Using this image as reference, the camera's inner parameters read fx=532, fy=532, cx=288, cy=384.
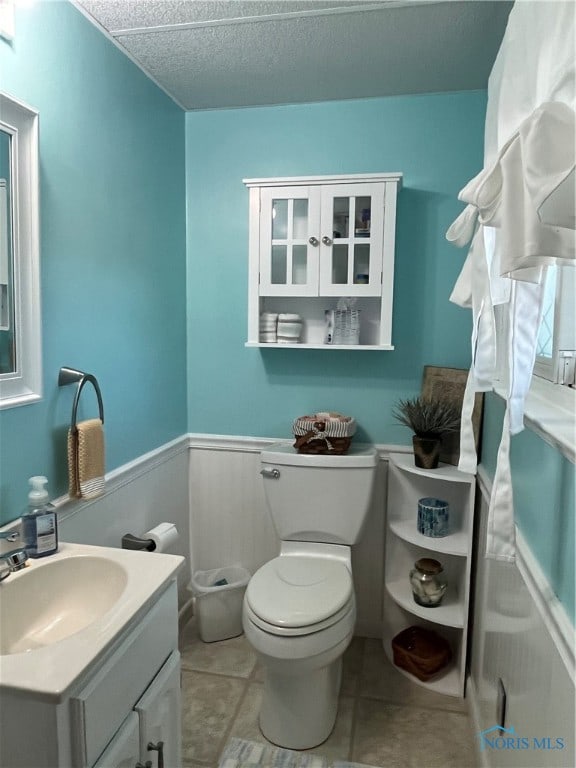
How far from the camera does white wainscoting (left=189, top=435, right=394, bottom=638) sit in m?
2.34

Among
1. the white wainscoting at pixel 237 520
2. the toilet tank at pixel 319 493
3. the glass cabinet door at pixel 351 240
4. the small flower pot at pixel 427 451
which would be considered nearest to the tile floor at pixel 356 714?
the white wainscoting at pixel 237 520

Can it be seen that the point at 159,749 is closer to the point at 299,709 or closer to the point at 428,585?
the point at 299,709

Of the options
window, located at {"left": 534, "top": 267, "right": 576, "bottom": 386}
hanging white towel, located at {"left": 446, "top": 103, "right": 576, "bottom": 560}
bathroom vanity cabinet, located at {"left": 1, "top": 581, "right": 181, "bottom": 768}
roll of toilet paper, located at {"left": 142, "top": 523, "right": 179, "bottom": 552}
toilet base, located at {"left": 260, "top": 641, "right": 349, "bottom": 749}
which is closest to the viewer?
hanging white towel, located at {"left": 446, "top": 103, "right": 576, "bottom": 560}

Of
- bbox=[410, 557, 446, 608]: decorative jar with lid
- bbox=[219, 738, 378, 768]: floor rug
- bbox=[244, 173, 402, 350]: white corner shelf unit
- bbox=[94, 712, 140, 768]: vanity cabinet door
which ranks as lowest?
bbox=[219, 738, 378, 768]: floor rug

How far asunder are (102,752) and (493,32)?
2.15 m

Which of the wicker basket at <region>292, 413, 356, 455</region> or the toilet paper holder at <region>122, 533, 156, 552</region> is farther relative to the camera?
the wicker basket at <region>292, 413, 356, 455</region>

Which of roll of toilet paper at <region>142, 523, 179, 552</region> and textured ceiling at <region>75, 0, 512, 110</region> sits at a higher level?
textured ceiling at <region>75, 0, 512, 110</region>

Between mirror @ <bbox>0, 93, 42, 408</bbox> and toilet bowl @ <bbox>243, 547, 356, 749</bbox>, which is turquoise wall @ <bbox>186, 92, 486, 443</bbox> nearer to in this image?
toilet bowl @ <bbox>243, 547, 356, 749</bbox>

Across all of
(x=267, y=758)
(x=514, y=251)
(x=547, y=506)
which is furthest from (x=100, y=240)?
(x=267, y=758)

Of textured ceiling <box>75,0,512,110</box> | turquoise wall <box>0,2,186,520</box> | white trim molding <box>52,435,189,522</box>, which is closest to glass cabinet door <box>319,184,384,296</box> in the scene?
textured ceiling <box>75,0,512,110</box>

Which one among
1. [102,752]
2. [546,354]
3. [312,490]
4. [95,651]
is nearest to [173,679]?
[102,752]

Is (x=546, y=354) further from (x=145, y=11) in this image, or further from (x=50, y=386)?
(x=145, y=11)

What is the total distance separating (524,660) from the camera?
1164 mm

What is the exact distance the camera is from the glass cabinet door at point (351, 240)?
2046mm
